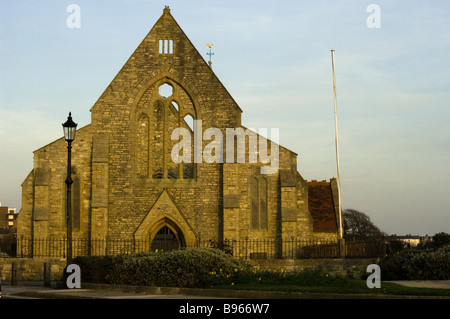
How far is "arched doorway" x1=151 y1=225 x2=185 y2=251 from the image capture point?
36.8 m

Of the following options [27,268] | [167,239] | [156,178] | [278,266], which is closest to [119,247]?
[167,239]

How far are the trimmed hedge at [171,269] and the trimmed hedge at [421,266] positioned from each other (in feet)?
19.8

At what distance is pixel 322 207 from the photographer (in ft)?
151

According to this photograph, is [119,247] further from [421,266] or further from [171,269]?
[421,266]

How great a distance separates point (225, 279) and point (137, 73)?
18353 mm

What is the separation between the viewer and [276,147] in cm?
3731

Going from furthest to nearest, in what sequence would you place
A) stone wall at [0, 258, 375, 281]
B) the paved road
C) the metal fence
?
the metal fence, stone wall at [0, 258, 375, 281], the paved road

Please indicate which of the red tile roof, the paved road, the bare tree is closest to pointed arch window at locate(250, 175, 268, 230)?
the red tile roof

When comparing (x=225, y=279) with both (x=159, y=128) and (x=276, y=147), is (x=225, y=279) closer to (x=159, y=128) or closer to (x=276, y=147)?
(x=276, y=147)

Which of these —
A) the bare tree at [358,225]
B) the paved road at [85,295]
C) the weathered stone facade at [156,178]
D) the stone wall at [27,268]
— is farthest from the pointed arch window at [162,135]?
the bare tree at [358,225]

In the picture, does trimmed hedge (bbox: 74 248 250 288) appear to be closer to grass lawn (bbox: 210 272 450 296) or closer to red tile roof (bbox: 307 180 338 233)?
grass lawn (bbox: 210 272 450 296)

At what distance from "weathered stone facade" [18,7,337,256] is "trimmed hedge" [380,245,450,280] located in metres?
9.77
